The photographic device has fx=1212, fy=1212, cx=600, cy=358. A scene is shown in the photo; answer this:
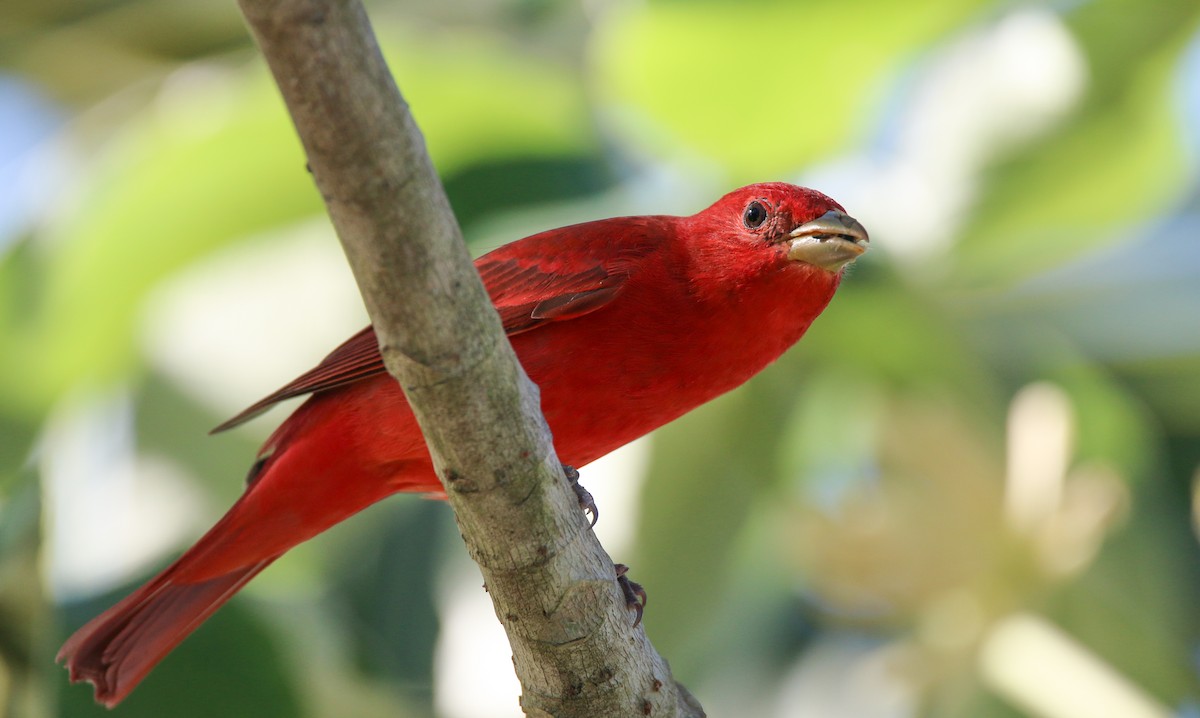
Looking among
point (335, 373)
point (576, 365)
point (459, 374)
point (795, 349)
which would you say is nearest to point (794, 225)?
point (576, 365)

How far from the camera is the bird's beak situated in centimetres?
267

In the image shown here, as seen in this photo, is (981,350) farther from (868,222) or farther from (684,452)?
(684,452)

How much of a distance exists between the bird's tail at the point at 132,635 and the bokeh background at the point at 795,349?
800 millimetres

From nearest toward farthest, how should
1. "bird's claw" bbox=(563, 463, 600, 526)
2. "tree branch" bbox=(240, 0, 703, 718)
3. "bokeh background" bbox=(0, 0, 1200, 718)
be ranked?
"tree branch" bbox=(240, 0, 703, 718) < "bird's claw" bbox=(563, 463, 600, 526) < "bokeh background" bbox=(0, 0, 1200, 718)

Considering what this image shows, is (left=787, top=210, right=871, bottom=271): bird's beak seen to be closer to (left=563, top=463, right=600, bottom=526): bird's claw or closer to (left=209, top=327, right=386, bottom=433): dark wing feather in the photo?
(left=563, top=463, right=600, bottom=526): bird's claw

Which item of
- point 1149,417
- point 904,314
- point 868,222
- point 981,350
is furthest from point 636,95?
point 1149,417

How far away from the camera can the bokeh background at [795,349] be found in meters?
3.94

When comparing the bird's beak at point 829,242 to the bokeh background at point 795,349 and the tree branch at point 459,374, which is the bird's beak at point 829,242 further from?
the bokeh background at point 795,349

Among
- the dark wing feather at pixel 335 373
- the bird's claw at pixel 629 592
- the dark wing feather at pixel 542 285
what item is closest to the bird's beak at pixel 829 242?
the dark wing feather at pixel 542 285

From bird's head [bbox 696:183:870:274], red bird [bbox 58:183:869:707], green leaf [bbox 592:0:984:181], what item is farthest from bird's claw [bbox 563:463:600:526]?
green leaf [bbox 592:0:984:181]

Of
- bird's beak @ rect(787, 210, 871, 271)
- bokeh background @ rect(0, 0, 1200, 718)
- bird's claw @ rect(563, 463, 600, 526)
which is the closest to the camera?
bird's claw @ rect(563, 463, 600, 526)

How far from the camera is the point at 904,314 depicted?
14.0ft

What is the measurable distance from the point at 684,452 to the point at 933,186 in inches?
53.3

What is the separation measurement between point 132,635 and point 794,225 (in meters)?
1.85
